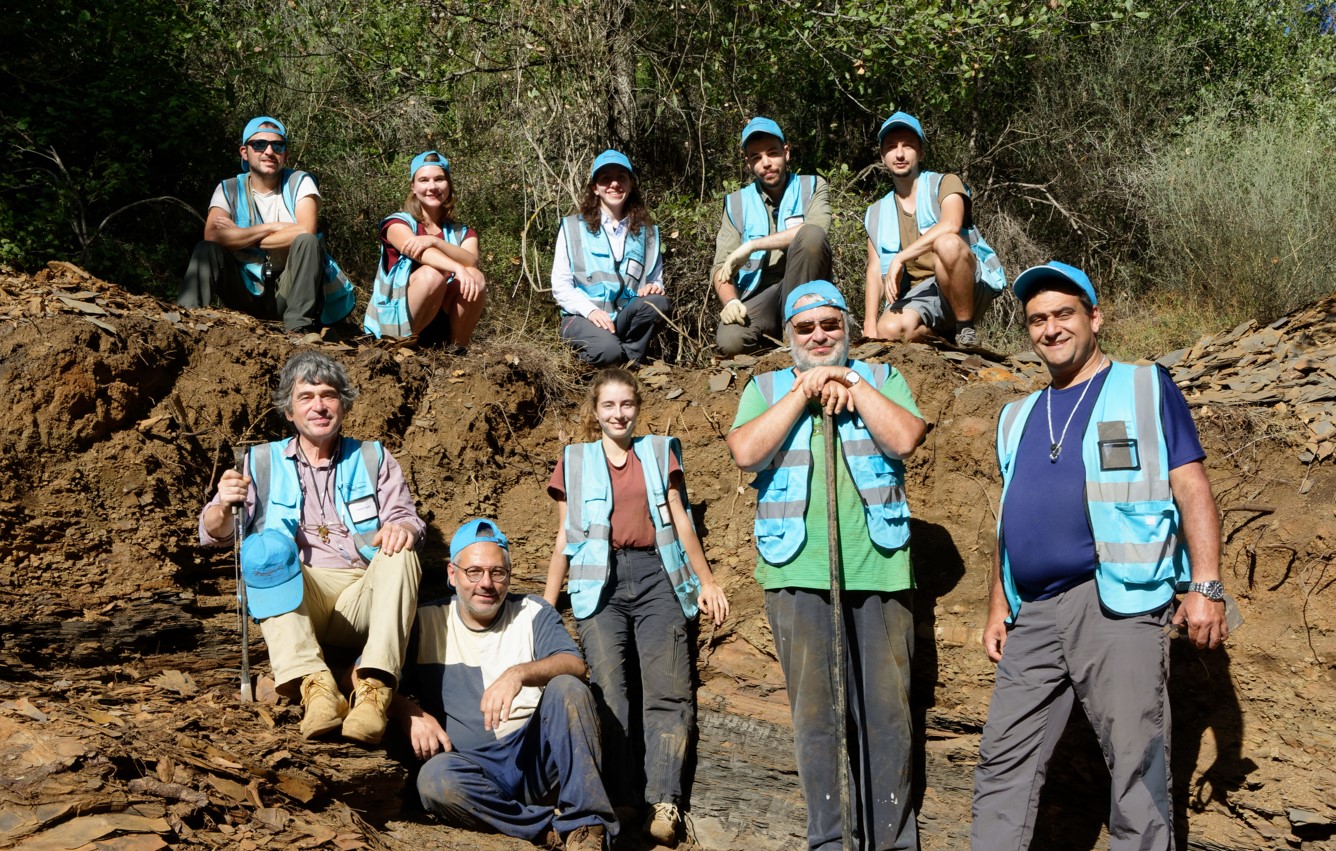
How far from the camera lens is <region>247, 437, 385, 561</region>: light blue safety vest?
5.15 m

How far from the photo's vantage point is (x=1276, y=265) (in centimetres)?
888

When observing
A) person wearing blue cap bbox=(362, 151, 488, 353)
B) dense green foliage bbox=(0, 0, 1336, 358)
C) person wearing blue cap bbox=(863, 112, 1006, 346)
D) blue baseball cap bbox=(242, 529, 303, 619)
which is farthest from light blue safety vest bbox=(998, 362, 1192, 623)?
dense green foliage bbox=(0, 0, 1336, 358)

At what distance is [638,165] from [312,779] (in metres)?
6.46

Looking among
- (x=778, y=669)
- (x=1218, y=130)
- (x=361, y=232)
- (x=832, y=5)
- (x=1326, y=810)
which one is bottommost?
(x=1326, y=810)

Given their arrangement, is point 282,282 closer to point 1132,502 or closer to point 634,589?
point 634,589

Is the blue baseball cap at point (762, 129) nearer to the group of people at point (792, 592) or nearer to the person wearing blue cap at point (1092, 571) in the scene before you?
the group of people at point (792, 592)

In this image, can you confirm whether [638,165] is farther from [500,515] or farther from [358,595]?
[358,595]

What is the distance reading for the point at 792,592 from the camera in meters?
4.74

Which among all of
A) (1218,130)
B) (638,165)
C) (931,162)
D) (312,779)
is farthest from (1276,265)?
(312,779)

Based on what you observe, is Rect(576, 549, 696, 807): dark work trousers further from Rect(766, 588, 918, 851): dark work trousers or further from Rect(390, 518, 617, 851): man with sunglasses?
Rect(766, 588, 918, 851): dark work trousers

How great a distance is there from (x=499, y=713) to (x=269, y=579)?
43.2 inches

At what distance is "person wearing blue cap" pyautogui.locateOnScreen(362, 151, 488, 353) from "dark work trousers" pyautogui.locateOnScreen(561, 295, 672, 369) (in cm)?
65

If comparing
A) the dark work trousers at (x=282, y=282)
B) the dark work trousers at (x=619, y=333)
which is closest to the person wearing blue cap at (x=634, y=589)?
the dark work trousers at (x=619, y=333)

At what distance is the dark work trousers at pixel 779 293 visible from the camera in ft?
21.8
